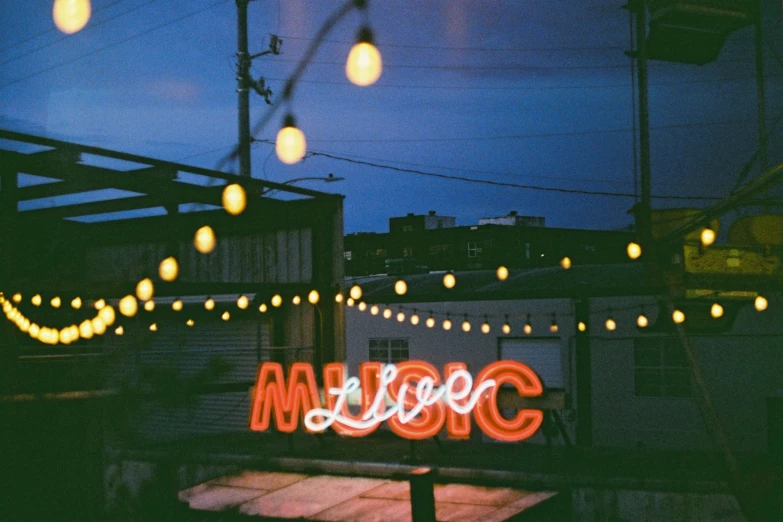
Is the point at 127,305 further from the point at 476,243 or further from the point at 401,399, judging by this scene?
the point at 476,243

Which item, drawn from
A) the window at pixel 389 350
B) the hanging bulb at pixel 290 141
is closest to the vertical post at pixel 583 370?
the window at pixel 389 350

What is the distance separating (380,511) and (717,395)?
29.4 ft

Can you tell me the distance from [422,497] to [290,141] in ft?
11.3

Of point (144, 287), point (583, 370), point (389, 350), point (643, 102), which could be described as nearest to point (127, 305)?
point (144, 287)

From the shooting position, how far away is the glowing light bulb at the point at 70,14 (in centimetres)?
527

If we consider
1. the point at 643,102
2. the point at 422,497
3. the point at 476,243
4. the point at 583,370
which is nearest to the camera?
the point at 422,497

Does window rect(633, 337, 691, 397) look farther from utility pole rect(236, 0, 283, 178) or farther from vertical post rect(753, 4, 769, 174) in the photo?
utility pole rect(236, 0, 283, 178)

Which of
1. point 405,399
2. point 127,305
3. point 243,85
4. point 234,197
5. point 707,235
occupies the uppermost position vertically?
point 243,85

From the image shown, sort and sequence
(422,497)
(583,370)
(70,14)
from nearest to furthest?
(70,14)
(422,497)
(583,370)

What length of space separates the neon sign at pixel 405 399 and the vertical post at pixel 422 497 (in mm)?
6182

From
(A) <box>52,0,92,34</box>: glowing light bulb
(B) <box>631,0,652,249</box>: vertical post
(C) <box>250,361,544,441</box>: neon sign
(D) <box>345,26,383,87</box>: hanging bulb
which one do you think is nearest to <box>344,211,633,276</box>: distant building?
(B) <box>631,0,652,249</box>: vertical post

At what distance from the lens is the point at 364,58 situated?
5832 millimetres

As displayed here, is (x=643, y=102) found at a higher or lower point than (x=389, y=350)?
higher

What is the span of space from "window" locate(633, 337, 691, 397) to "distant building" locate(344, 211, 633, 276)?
31.4m
